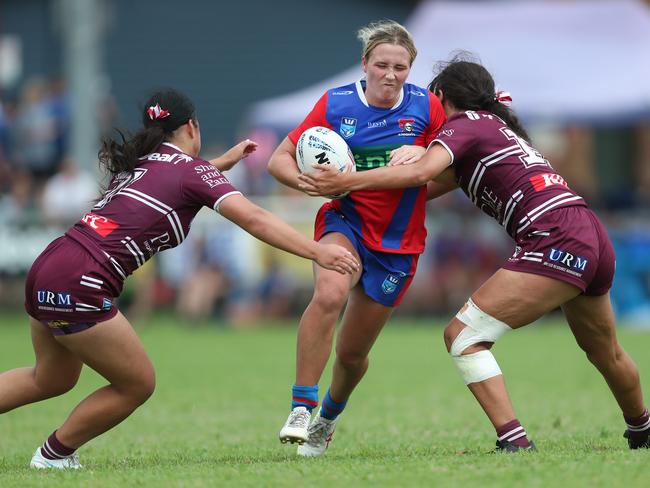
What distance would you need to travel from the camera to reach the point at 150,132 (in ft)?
21.1

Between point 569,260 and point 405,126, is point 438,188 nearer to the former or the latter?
A: point 405,126

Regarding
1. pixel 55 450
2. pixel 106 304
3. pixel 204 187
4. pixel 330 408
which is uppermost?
pixel 204 187

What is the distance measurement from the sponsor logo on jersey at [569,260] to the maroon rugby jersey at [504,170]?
0.24m

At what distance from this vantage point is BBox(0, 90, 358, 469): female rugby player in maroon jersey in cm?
605

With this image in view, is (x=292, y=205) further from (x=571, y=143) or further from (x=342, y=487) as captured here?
(x=342, y=487)

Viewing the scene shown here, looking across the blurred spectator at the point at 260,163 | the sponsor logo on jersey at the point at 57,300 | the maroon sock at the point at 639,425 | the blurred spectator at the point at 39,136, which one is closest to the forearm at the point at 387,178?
the sponsor logo on jersey at the point at 57,300

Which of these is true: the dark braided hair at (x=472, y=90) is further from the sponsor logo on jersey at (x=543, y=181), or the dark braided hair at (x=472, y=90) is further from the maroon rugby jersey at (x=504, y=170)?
the sponsor logo on jersey at (x=543, y=181)

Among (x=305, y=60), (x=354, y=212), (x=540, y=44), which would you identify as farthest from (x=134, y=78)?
(x=354, y=212)

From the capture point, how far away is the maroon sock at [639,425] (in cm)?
666

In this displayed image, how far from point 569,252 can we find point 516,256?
286mm

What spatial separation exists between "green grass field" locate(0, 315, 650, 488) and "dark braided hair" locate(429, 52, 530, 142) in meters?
1.84

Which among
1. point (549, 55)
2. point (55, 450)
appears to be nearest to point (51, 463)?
point (55, 450)

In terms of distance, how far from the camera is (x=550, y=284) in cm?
617

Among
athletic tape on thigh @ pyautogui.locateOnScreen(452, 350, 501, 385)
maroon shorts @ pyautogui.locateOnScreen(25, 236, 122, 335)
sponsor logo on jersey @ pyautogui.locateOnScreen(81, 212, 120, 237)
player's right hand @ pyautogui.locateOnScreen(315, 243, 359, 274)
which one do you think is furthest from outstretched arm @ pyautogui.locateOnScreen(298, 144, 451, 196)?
maroon shorts @ pyautogui.locateOnScreen(25, 236, 122, 335)
